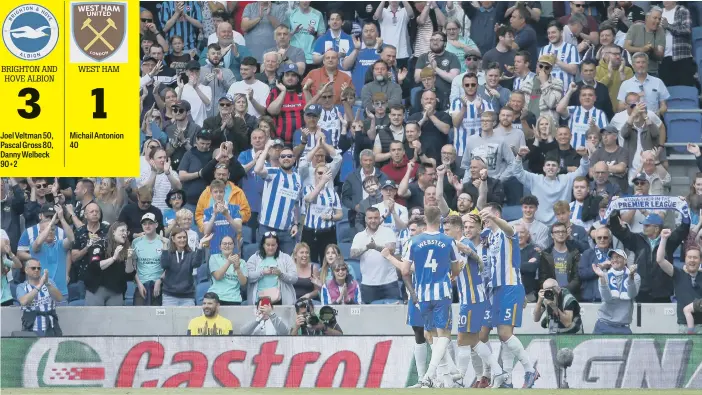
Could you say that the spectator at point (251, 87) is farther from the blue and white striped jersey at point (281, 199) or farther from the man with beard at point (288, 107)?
the blue and white striped jersey at point (281, 199)

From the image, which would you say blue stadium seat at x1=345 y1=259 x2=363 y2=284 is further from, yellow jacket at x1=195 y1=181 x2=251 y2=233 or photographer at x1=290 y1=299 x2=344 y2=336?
yellow jacket at x1=195 y1=181 x2=251 y2=233

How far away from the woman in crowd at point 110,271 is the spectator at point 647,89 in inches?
312

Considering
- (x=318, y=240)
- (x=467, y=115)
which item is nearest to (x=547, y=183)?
(x=467, y=115)

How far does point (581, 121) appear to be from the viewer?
21250 mm

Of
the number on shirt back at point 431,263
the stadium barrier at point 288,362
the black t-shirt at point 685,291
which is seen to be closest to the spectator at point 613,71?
the black t-shirt at point 685,291

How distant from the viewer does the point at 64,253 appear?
64.7 feet

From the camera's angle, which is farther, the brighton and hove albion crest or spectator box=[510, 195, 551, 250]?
spectator box=[510, 195, 551, 250]

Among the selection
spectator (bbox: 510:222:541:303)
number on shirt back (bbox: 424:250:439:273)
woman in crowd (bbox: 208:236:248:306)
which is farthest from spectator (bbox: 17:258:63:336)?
spectator (bbox: 510:222:541:303)

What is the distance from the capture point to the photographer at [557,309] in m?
17.3

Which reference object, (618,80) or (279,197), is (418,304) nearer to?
(279,197)

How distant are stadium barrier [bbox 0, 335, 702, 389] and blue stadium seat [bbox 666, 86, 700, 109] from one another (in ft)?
22.1

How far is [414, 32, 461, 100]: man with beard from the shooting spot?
72.5ft

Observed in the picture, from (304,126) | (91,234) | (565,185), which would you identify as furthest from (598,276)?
(91,234)

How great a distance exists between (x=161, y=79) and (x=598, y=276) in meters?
8.04
